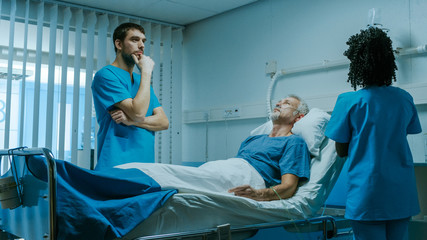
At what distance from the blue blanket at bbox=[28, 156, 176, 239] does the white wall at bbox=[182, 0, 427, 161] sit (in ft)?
6.49

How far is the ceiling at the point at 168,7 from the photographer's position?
3855 mm

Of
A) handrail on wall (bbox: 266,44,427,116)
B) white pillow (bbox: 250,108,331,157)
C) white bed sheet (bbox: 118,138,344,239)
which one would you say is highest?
handrail on wall (bbox: 266,44,427,116)

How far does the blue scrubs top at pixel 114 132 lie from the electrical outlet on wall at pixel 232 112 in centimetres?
169

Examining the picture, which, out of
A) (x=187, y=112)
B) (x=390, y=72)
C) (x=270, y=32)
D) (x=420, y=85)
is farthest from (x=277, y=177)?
(x=187, y=112)

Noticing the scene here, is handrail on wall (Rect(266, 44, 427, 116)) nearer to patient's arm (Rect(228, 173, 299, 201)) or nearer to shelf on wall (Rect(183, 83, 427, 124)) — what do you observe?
shelf on wall (Rect(183, 83, 427, 124))

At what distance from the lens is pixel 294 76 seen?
3.53 m

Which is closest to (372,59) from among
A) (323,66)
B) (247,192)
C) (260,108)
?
(247,192)

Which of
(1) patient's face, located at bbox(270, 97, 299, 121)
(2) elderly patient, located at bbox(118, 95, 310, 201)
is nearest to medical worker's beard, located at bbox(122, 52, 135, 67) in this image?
(2) elderly patient, located at bbox(118, 95, 310, 201)

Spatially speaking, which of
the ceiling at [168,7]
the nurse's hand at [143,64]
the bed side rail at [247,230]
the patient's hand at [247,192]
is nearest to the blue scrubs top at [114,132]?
the nurse's hand at [143,64]

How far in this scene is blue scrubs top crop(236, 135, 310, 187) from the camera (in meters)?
2.32

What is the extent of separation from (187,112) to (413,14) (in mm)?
2514

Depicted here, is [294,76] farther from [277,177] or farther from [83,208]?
[83,208]

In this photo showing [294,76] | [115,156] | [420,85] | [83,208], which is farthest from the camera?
[294,76]

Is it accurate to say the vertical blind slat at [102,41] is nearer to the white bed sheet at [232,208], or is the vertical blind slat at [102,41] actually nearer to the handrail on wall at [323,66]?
the handrail on wall at [323,66]
